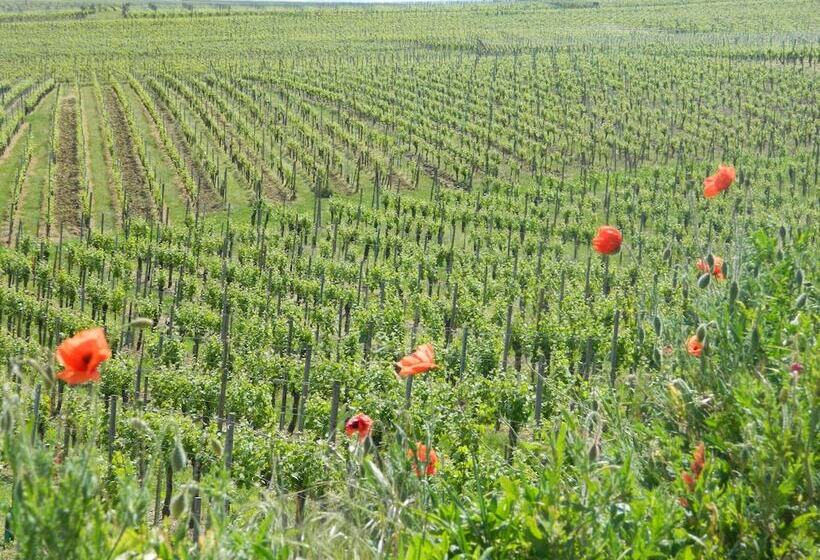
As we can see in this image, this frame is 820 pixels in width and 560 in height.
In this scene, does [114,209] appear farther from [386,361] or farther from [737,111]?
[737,111]

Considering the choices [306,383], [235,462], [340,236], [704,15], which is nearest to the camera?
[235,462]

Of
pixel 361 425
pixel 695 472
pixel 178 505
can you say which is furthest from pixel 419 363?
pixel 178 505

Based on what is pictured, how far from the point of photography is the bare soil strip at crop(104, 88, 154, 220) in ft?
88.5

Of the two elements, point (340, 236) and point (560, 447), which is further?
point (340, 236)

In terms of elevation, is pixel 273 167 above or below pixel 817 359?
below

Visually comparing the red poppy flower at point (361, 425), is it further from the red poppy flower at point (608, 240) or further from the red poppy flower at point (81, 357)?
the red poppy flower at point (608, 240)

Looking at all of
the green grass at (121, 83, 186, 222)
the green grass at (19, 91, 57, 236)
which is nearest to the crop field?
the green grass at (19, 91, 57, 236)

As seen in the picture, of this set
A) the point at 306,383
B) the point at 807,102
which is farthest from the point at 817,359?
the point at 807,102

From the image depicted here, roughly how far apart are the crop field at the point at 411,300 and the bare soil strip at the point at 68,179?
5.1 inches

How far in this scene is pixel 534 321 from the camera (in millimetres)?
18156

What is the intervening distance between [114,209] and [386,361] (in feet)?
49.6

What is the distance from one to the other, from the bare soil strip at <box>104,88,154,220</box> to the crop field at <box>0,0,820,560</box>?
0.14 meters

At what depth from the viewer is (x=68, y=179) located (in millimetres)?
28906

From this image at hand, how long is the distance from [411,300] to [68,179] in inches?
580
